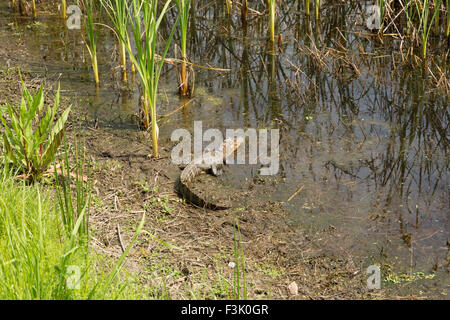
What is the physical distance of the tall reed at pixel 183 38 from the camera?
5.19 meters

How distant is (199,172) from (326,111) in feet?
5.82

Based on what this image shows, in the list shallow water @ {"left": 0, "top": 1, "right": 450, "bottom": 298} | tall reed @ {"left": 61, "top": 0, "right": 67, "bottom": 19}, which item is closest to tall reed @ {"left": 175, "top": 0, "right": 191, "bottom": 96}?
shallow water @ {"left": 0, "top": 1, "right": 450, "bottom": 298}

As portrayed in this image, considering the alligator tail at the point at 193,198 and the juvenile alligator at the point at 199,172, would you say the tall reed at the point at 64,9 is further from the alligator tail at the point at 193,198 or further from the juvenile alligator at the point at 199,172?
the alligator tail at the point at 193,198

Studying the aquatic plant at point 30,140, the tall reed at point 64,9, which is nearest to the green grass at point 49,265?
the aquatic plant at point 30,140

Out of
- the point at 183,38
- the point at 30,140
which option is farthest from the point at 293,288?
the point at 183,38

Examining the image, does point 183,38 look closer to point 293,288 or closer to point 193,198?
point 193,198

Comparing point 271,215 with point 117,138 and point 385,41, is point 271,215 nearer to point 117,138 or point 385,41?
point 117,138

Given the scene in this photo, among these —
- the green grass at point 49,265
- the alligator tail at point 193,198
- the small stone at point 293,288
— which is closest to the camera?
the green grass at point 49,265

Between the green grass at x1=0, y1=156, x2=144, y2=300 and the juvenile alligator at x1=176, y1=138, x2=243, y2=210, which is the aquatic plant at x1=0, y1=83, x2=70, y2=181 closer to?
the green grass at x1=0, y1=156, x2=144, y2=300

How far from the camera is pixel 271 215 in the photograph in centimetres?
420

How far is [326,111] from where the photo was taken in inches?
230

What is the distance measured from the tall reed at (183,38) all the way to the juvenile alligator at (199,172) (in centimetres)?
102

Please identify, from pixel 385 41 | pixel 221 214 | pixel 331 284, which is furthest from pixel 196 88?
pixel 331 284

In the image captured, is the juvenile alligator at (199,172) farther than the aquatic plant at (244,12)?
No
